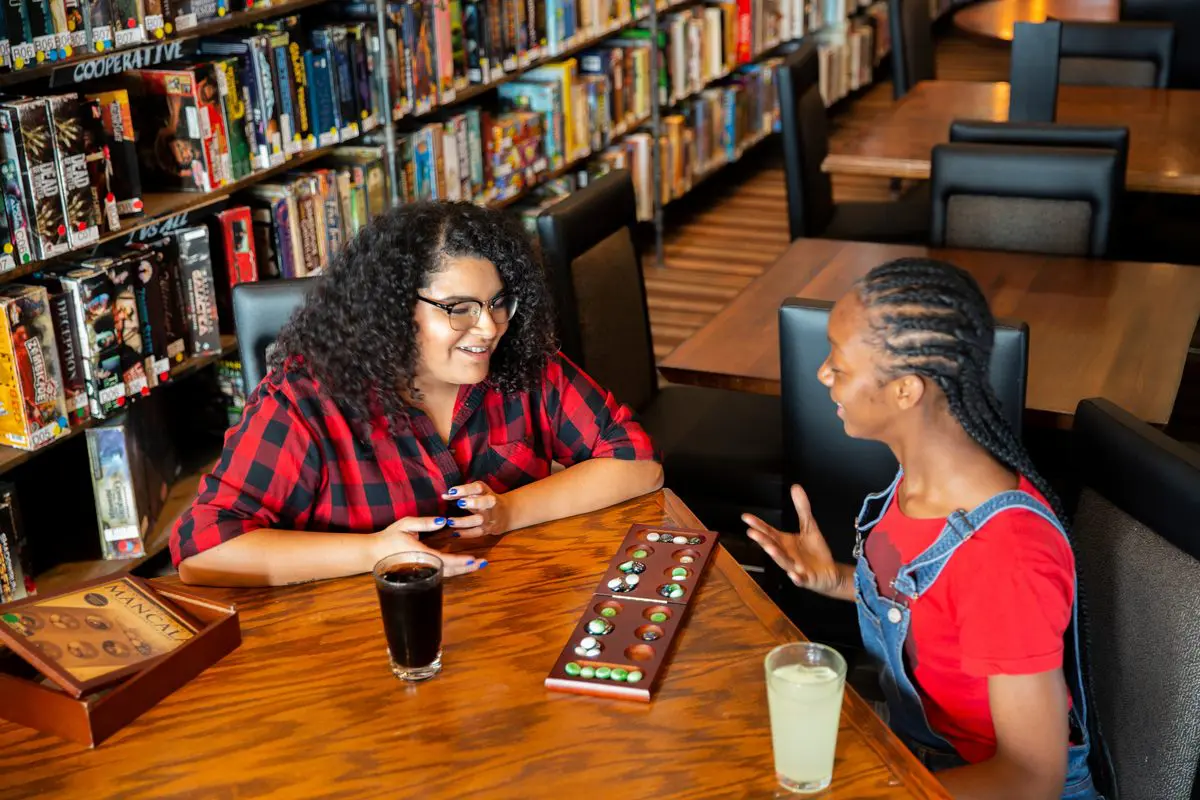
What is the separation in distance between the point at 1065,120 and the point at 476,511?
9.99 feet

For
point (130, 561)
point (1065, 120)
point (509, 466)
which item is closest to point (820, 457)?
point (509, 466)

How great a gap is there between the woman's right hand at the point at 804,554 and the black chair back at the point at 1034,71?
8.00 feet

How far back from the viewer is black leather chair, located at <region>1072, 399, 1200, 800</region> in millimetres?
1458

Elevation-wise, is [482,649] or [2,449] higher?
[482,649]

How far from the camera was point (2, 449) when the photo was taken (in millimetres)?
2666

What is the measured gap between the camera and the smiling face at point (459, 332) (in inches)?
71.1

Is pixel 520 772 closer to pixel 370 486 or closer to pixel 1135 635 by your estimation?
pixel 370 486

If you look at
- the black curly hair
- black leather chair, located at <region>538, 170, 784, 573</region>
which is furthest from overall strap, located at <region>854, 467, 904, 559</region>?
black leather chair, located at <region>538, 170, 784, 573</region>

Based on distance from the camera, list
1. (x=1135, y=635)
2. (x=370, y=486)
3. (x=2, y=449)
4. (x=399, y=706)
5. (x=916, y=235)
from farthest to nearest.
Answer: (x=916, y=235), (x=2, y=449), (x=370, y=486), (x=1135, y=635), (x=399, y=706)

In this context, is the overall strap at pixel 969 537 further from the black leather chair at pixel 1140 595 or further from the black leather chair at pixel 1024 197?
the black leather chair at pixel 1024 197

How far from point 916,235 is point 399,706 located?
3035 millimetres

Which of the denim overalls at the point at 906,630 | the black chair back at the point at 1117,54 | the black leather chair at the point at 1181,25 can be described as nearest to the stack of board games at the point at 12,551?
the denim overalls at the point at 906,630

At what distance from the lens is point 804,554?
67.5 inches

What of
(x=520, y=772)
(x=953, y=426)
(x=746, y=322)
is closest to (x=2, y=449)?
(x=746, y=322)
